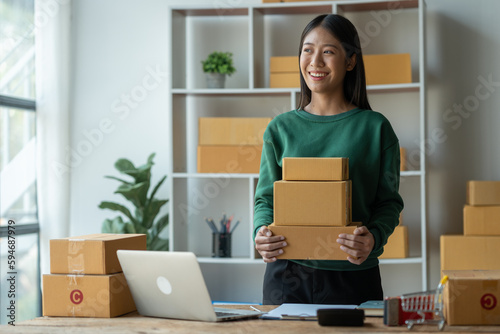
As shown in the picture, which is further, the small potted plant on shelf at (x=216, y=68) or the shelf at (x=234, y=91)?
the small potted plant on shelf at (x=216, y=68)

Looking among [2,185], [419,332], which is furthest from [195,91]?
[419,332]

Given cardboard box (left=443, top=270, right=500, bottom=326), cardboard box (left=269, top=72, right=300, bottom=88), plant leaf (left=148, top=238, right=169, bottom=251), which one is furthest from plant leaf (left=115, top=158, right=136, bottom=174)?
cardboard box (left=443, top=270, right=500, bottom=326)

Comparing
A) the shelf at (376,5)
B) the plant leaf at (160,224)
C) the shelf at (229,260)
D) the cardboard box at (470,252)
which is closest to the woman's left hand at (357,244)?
the cardboard box at (470,252)

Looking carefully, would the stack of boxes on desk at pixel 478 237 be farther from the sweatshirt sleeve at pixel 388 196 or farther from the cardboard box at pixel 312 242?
the cardboard box at pixel 312 242

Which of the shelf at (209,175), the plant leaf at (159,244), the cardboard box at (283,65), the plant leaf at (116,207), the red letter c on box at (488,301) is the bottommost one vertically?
the plant leaf at (159,244)

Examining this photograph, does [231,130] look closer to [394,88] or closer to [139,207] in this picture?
[139,207]

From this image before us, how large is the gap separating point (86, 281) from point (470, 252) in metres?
2.38

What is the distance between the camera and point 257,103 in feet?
13.6

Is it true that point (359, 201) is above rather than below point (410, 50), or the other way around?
below

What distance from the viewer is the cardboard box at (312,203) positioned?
1.74 metres

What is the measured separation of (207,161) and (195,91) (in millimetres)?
430

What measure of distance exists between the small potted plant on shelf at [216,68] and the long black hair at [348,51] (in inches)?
72.7

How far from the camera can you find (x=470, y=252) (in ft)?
11.3

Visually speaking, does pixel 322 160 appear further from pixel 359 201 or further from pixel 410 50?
pixel 410 50
